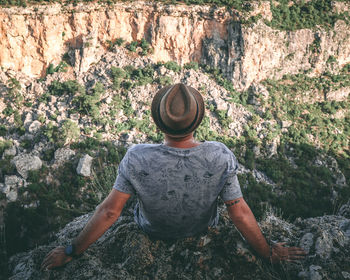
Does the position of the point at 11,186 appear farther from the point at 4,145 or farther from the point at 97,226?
the point at 97,226

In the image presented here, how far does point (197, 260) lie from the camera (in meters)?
1.36

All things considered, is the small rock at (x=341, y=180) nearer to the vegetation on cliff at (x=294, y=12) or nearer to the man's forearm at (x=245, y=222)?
the vegetation on cliff at (x=294, y=12)

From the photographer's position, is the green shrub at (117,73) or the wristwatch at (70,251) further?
the green shrub at (117,73)

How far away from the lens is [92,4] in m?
18.1

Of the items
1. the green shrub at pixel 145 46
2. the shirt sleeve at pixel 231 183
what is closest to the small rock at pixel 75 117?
the green shrub at pixel 145 46

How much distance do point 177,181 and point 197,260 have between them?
59 centimetres

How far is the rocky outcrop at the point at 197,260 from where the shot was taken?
1271 mm

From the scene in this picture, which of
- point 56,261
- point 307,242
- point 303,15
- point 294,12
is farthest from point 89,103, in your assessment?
point 303,15

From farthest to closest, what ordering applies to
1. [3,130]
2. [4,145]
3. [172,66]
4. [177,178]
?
[172,66] → [3,130] → [4,145] → [177,178]

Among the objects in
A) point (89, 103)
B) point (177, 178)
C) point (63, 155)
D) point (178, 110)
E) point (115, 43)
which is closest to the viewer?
point (178, 110)

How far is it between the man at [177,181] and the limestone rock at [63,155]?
15.1 metres

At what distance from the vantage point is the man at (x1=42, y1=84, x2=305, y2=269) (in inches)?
42.4

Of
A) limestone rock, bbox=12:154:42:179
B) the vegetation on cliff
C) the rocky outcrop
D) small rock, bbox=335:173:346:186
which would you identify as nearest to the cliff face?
the vegetation on cliff

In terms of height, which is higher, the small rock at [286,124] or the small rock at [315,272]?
the small rock at [315,272]
